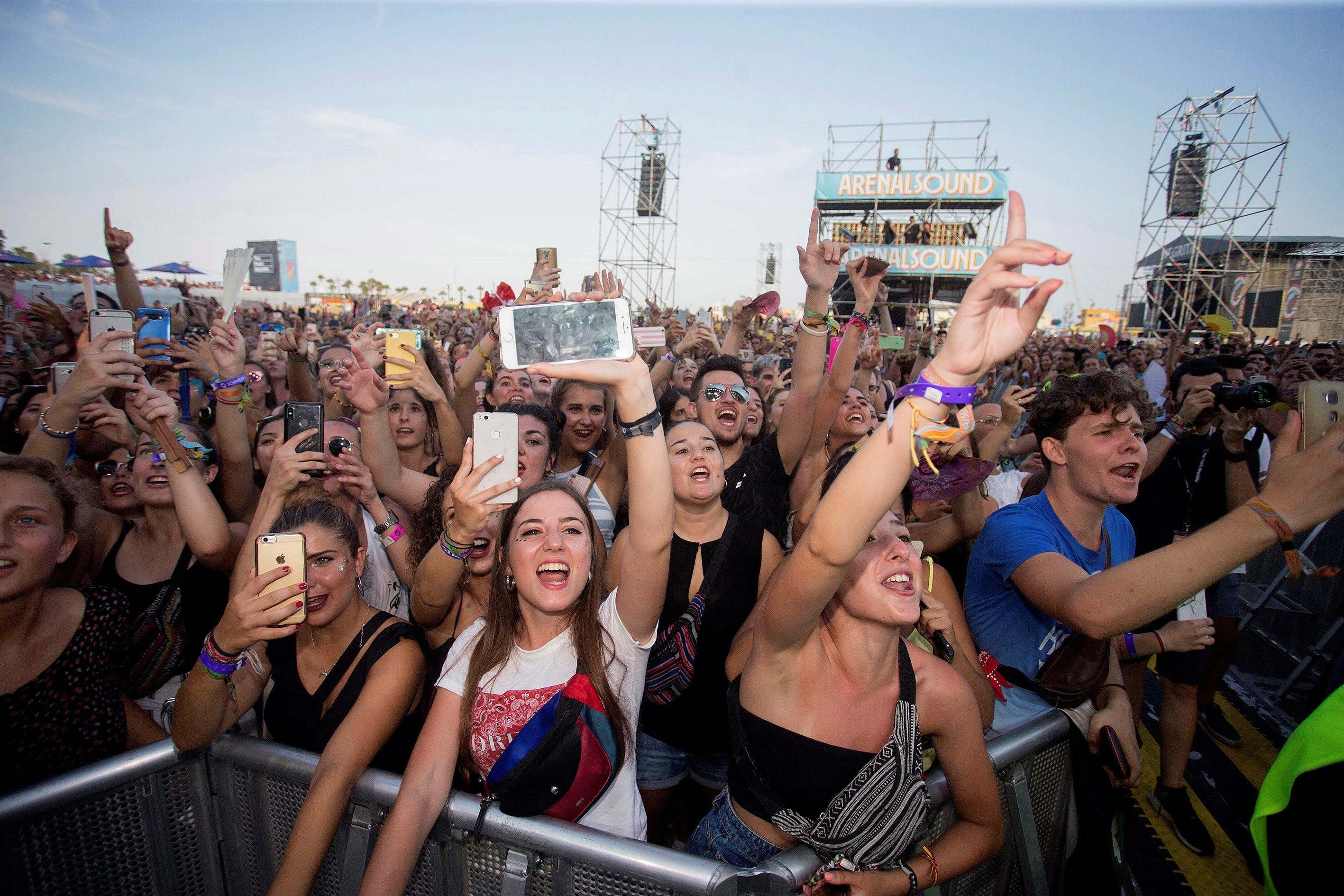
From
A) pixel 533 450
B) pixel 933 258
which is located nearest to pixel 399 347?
pixel 533 450

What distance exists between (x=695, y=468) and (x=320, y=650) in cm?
151

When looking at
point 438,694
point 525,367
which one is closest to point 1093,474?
point 525,367

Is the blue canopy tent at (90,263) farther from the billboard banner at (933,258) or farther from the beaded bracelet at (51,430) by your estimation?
the billboard banner at (933,258)

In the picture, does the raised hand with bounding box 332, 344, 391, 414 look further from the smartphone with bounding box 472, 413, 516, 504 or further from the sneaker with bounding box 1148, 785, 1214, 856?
the sneaker with bounding box 1148, 785, 1214, 856

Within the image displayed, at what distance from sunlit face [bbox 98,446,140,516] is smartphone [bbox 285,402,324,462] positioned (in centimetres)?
111

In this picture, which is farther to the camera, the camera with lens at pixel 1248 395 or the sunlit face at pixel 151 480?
the camera with lens at pixel 1248 395

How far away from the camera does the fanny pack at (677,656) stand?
92.0 inches

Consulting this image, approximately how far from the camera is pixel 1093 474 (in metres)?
2.32

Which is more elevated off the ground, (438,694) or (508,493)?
(508,493)

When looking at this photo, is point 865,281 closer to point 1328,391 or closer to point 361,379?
point 1328,391

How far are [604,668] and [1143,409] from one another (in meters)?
2.35

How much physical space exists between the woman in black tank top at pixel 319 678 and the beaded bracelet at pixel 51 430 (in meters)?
1.06

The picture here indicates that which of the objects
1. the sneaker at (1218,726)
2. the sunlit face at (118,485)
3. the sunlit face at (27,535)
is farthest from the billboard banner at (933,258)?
the sunlit face at (27,535)

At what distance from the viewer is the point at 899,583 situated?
5.54 feet
